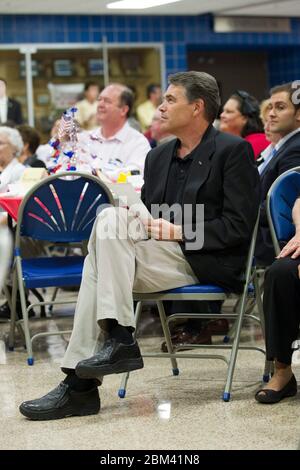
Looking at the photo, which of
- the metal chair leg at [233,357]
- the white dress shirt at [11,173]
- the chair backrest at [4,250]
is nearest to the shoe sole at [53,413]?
the metal chair leg at [233,357]

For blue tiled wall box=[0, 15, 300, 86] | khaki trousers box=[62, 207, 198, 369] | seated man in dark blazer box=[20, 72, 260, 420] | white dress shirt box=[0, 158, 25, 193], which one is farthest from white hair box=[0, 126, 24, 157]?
blue tiled wall box=[0, 15, 300, 86]

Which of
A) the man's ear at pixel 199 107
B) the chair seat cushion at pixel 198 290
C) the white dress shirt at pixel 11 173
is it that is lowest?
the chair seat cushion at pixel 198 290

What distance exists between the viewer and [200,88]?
3477 mm

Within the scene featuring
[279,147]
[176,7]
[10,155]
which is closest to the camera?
[279,147]

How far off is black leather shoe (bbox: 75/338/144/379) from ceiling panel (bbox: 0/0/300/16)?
8.41 m

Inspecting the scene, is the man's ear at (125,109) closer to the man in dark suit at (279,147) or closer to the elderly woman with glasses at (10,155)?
the elderly woman with glasses at (10,155)

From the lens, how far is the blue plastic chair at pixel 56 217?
3980 millimetres

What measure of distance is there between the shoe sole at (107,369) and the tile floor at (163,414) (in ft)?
0.56

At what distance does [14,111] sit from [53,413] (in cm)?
880

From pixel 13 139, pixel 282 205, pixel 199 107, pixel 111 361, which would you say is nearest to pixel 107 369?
pixel 111 361

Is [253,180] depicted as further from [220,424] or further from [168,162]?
[220,424]

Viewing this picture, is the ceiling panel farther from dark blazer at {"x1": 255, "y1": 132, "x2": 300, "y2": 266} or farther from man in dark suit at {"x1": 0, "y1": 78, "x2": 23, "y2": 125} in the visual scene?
dark blazer at {"x1": 255, "y1": 132, "x2": 300, "y2": 266}

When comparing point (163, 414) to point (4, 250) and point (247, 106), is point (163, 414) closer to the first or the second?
point (4, 250)

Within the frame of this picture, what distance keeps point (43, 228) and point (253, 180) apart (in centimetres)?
120
